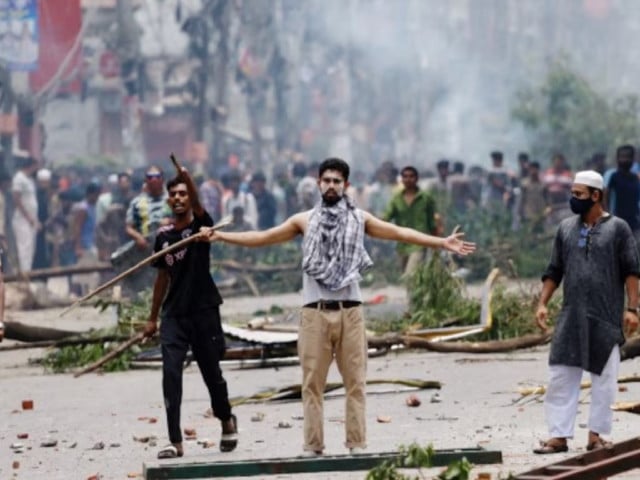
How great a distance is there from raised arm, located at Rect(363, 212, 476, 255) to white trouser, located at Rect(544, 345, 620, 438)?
85cm

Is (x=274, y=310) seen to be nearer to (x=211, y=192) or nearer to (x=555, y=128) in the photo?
(x=211, y=192)

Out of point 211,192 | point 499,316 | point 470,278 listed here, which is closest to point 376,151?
point 211,192

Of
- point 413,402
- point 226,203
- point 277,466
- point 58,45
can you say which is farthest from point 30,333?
point 58,45

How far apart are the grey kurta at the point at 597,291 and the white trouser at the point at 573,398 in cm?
6

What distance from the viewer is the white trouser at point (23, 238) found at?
26.2 m

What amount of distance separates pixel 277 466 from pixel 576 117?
117 feet

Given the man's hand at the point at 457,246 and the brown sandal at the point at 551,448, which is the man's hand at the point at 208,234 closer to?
the man's hand at the point at 457,246

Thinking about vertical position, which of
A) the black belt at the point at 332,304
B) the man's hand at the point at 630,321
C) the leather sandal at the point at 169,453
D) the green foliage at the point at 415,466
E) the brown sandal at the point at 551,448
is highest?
the black belt at the point at 332,304

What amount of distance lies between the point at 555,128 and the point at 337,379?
3126 centimetres

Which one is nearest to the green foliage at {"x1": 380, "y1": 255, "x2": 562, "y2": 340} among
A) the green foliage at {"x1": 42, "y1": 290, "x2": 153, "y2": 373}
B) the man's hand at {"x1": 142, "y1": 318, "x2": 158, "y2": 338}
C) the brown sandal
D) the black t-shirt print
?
the green foliage at {"x1": 42, "y1": 290, "x2": 153, "y2": 373}

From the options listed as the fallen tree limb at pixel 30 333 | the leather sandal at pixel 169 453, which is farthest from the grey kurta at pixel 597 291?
the fallen tree limb at pixel 30 333

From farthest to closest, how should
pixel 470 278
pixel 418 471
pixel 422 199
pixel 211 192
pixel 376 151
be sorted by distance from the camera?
pixel 376 151 < pixel 211 192 < pixel 470 278 < pixel 422 199 < pixel 418 471

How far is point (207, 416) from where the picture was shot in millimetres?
12406

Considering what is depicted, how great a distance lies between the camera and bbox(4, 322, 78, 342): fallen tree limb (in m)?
15.6
